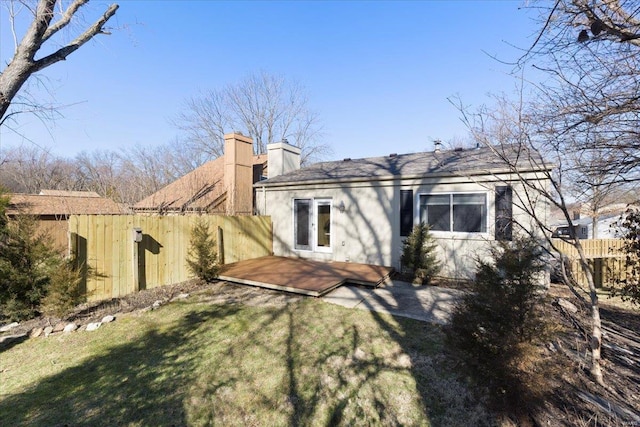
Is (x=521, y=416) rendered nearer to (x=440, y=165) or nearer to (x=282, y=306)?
(x=282, y=306)

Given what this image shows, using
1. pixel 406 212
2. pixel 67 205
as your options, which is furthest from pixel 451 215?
pixel 67 205

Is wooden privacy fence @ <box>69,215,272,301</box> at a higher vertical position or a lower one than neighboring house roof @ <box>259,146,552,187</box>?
lower

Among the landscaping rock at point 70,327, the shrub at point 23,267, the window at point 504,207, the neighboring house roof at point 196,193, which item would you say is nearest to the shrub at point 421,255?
the window at point 504,207

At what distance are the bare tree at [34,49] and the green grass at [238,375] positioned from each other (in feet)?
11.2

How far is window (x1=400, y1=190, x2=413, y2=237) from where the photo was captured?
8.08m

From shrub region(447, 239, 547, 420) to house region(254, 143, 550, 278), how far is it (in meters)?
3.14

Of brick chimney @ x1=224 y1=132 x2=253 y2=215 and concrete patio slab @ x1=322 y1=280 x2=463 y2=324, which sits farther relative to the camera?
brick chimney @ x1=224 y1=132 x2=253 y2=215

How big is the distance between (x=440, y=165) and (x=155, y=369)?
310 inches

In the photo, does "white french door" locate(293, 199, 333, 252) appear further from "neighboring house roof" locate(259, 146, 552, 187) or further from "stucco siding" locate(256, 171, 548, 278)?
"neighboring house roof" locate(259, 146, 552, 187)

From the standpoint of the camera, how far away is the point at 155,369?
355cm

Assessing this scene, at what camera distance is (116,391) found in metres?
3.13

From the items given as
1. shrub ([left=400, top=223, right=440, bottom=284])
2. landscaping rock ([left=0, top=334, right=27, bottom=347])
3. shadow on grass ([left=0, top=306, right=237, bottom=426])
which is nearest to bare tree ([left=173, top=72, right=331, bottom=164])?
shrub ([left=400, top=223, right=440, bottom=284])

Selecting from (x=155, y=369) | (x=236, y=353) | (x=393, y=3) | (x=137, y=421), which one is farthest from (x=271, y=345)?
(x=393, y=3)

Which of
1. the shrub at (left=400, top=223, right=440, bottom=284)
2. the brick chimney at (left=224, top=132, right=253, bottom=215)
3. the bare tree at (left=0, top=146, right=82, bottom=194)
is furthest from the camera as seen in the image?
the bare tree at (left=0, top=146, right=82, bottom=194)
